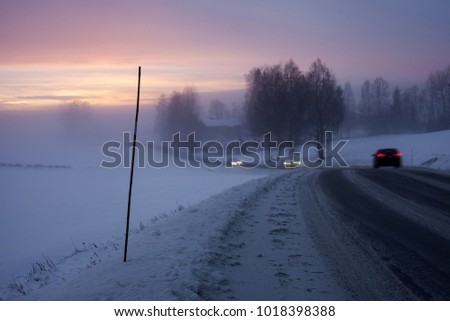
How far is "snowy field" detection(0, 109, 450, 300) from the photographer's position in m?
5.36

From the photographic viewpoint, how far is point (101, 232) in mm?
15258

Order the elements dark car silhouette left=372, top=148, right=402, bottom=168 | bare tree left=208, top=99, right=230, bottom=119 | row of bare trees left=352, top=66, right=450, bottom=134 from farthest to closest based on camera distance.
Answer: bare tree left=208, top=99, right=230, bottom=119, row of bare trees left=352, top=66, right=450, bottom=134, dark car silhouette left=372, top=148, right=402, bottom=168

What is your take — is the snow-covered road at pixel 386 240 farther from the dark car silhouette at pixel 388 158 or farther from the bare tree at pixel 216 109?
the bare tree at pixel 216 109

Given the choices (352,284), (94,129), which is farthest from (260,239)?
(94,129)

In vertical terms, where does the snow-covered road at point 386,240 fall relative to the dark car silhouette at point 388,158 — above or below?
below

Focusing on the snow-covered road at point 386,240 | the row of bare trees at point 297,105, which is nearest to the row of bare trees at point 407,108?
the row of bare trees at point 297,105

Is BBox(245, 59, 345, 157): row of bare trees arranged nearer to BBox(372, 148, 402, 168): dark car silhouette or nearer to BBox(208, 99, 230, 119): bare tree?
BBox(372, 148, 402, 168): dark car silhouette

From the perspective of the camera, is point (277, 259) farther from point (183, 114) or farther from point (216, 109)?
point (216, 109)

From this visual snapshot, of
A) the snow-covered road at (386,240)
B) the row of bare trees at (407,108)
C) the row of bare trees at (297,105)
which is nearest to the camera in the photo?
the snow-covered road at (386,240)

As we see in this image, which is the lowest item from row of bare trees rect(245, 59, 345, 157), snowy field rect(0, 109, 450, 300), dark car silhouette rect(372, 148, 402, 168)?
snowy field rect(0, 109, 450, 300)

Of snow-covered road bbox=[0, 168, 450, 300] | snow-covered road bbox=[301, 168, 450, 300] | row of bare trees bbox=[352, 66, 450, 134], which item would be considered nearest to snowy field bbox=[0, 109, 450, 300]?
snow-covered road bbox=[0, 168, 450, 300]

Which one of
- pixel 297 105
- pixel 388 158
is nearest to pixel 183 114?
pixel 297 105

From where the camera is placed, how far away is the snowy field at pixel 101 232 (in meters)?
5.36
